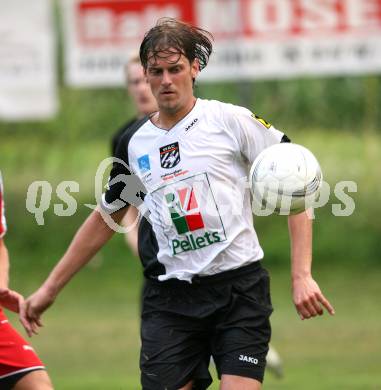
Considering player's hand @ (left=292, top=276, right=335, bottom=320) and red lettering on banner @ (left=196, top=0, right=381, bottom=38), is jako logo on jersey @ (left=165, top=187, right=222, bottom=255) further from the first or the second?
red lettering on banner @ (left=196, top=0, right=381, bottom=38)

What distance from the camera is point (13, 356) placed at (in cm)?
545

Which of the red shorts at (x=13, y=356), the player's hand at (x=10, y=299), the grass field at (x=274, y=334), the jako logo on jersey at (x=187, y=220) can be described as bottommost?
the grass field at (x=274, y=334)

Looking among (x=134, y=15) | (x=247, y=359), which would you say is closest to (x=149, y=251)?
(x=247, y=359)

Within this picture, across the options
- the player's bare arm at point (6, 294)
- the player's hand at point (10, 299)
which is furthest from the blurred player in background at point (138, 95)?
the player's hand at point (10, 299)

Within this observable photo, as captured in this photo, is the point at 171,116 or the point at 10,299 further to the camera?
the point at 10,299

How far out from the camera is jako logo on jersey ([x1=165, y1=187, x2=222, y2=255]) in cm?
504

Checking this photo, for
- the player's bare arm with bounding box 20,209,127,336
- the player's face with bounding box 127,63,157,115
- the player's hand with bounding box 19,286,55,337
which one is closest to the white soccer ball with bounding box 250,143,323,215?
the player's bare arm with bounding box 20,209,127,336

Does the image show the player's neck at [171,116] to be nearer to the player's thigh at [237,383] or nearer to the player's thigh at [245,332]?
the player's thigh at [245,332]

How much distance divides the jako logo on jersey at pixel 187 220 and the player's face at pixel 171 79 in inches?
15.5

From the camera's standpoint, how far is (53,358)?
379 inches

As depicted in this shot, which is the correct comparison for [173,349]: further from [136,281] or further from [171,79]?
[136,281]

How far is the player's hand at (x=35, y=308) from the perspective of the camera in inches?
211

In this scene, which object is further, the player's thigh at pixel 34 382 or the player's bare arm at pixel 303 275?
the player's thigh at pixel 34 382

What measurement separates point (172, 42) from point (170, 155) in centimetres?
51
